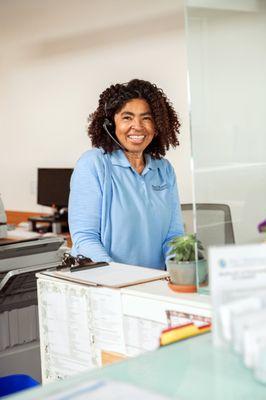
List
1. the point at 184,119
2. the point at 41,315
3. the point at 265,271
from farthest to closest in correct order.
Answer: the point at 184,119 < the point at 41,315 < the point at 265,271

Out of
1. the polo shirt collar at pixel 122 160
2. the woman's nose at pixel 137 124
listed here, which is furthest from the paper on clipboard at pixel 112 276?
the woman's nose at pixel 137 124

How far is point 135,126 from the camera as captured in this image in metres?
2.64

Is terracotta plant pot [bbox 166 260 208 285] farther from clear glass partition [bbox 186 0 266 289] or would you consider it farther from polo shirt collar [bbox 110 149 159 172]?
polo shirt collar [bbox 110 149 159 172]

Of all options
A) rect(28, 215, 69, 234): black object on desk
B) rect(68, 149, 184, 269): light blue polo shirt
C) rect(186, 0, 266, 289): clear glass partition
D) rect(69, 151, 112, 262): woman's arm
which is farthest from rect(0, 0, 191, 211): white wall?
rect(186, 0, 266, 289): clear glass partition

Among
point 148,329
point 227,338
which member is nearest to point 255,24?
point 148,329

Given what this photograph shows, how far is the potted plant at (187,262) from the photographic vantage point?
5.77 feet

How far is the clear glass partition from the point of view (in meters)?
1.75

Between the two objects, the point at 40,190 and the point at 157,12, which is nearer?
the point at 157,12

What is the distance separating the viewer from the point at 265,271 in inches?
50.0

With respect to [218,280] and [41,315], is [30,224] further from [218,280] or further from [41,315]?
[218,280]

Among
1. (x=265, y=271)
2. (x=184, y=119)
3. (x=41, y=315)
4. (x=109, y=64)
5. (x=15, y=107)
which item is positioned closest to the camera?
(x=265, y=271)

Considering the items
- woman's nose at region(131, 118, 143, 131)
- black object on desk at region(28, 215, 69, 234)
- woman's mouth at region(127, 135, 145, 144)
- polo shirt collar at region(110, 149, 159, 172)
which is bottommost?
black object on desk at region(28, 215, 69, 234)

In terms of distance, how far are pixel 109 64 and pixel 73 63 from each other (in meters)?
0.45

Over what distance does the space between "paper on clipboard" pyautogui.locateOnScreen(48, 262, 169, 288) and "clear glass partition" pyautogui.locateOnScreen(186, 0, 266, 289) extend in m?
0.24
